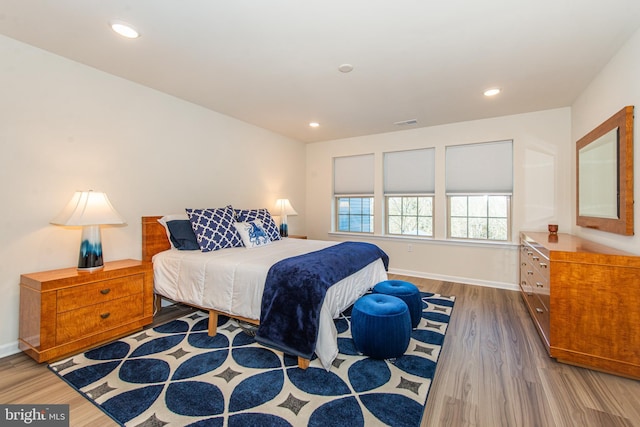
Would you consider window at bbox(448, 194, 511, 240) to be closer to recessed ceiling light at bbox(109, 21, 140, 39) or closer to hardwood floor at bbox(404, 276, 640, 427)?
hardwood floor at bbox(404, 276, 640, 427)

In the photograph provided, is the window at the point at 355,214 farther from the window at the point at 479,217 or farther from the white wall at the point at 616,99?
the white wall at the point at 616,99

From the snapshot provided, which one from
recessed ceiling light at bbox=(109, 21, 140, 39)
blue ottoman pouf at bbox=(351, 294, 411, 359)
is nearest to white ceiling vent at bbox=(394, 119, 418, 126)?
blue ottoman pouf at bbox=(351, 294, 411, 359)

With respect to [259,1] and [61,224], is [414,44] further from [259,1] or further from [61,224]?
[61,224]

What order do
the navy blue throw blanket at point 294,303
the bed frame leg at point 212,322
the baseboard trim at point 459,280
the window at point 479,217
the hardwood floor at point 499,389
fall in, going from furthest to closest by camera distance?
the window at point 479,217 → the baseboard trim at point 459,280 → the bed frame leg at point 212,322 → the navy blue throw blanket at point 294,303 → the hardwood floor at point 499,389

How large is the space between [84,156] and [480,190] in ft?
16.2

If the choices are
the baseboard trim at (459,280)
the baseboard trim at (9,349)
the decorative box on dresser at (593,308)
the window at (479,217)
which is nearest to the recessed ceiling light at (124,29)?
the baseboard trim at (9,349)

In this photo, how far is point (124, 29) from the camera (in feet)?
7.06

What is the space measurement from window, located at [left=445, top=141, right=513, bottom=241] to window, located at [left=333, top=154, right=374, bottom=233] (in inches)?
52.8

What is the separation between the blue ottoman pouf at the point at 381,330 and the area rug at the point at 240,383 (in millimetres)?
90

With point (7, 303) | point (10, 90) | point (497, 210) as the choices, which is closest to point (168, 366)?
point (7, 303)

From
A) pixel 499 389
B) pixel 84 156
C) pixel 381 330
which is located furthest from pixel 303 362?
pixel 84 156

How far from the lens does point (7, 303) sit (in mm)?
2309

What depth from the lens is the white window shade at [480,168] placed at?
417 cm

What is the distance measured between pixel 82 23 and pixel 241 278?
88.3 inches
